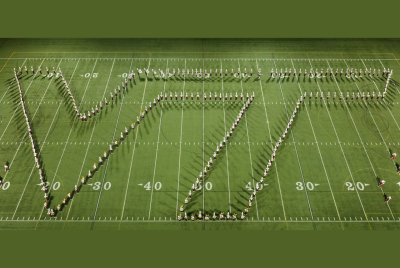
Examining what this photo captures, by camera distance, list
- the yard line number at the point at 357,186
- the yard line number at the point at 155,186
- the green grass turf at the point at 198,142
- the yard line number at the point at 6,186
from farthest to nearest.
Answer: the yard line number at the point at 357,186 → the yard line number at the point at 155,186 → the yard line number at the point at 6,186 → the green grass turf at the point at 198,142

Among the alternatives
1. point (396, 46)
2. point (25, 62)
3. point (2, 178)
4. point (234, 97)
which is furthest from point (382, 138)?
point (25, 62)

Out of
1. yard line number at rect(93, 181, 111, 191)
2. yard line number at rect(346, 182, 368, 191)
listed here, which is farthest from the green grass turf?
yard line number at rect(93, 181, 111, 191)

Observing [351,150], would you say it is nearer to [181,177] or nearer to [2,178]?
[181,177]

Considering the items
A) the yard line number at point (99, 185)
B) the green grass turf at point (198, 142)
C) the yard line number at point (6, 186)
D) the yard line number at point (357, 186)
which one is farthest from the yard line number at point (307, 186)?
the yard line number at point (6, 186)

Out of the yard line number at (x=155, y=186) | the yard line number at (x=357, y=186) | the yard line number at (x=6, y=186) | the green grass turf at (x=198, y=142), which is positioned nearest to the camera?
the green grass turf at (x=198, y=142)

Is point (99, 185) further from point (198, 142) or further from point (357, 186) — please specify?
point (357, 186)

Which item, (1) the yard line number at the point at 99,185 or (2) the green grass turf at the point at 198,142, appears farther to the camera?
(1) the yard line number at the point at 99,185

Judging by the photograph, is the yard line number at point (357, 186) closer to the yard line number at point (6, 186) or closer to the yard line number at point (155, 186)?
the yard line number at point (155, 186)

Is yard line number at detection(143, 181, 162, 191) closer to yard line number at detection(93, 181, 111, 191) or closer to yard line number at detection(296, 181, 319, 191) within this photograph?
yard line number at detection(93, 181, 111, 191)

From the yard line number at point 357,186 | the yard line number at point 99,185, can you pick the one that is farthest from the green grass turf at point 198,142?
the yard line number at point 99,185

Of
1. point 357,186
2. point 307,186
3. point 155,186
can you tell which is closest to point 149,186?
point 155,186
